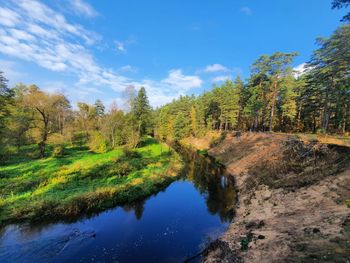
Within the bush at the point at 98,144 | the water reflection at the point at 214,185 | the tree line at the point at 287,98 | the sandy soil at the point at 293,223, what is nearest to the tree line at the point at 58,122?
the bush at the point at 98,144

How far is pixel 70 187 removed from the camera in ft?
60.2

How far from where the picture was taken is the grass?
14.2 metres

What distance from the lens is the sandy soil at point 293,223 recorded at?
8.05 m

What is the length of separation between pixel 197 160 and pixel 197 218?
79.1ft

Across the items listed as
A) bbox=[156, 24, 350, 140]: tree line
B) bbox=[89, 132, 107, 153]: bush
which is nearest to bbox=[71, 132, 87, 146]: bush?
bbox=[89, 132, 107, 153]: bush

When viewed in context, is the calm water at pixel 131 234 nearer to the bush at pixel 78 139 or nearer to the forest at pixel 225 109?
the forest at pixel 225 109

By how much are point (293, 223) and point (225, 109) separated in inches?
1797

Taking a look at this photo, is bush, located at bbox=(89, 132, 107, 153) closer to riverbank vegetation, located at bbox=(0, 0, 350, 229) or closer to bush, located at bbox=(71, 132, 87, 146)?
riverbank vegetation, located at bbox=(0, 0, 350, 229)

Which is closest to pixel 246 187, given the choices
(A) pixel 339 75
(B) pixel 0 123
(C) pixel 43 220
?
(C) pixel 43 220

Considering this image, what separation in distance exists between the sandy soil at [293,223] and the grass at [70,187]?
32.6 ft

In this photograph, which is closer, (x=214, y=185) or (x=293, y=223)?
(x=293, y=223)

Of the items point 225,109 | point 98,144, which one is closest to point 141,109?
point 98,144

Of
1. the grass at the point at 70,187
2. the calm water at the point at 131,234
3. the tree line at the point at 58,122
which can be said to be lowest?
the calm water at the point at 131,234

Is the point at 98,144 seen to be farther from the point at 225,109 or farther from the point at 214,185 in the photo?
the point at 225,109
